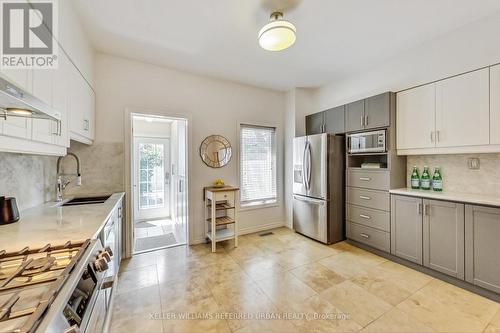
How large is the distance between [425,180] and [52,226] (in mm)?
3909

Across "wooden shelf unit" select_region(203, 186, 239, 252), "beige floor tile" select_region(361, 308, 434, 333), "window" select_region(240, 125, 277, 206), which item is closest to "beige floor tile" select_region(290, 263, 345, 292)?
"beige floor tile" select_region(361, 308, 434, 333)

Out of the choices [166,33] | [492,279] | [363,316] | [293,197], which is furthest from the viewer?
[293,197]

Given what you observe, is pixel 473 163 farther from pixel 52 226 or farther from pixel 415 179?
pixel 52 226

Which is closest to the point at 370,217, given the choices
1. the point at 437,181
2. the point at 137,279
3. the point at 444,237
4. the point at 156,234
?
the point at 444,237

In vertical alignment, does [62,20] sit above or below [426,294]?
above

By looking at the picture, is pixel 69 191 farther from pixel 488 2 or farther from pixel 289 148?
pixel 488 2

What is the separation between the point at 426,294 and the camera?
202cm

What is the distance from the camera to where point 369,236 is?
2.94 m

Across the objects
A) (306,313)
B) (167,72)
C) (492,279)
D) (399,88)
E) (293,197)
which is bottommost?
(306,313)

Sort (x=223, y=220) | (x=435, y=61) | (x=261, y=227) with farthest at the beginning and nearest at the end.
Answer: (x=261, y=227), (x=223, y=220), (x=435, y=61)

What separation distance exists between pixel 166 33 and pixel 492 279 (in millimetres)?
4159

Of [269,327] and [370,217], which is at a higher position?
[370,217]

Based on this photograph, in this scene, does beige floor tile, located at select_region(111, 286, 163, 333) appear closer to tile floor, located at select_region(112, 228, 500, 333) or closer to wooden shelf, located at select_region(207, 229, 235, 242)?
tile floor, located at select_region(112, 228, 500, 333)

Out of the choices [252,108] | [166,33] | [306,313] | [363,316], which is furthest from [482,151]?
[166,33]
